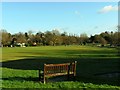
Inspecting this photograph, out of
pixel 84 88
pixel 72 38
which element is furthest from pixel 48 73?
pixel 72 38

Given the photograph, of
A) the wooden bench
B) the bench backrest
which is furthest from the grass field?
the bench backrest

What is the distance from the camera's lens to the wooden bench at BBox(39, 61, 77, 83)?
1772 cm

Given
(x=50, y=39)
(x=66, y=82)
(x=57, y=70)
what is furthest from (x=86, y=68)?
(x=50, y=39)

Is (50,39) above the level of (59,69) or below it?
above

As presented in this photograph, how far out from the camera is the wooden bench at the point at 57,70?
58.1 feet

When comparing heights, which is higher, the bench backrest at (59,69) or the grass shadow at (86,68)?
the bench backrest at (59,69)

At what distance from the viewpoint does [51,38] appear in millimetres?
158000

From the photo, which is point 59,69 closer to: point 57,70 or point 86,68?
point 57,70

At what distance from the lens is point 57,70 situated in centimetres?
1948

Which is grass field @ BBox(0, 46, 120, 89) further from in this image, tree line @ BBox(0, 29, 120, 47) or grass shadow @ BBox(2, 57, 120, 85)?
tree line @ BBox(0, 29, 120, 47)

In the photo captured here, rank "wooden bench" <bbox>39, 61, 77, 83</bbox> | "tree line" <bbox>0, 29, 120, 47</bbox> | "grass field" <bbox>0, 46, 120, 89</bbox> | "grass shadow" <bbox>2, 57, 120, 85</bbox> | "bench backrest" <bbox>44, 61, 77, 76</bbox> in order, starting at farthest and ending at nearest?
1. "tree line" <bbox>0, 29, 120, 47</bbox>
2. "grass shadow" <bbox>2, 57, 120, 85</bbox>
3. "bench backrest" <bbox>44, 61, 77, 76</bbox>
4. "wooden bench" <bbox>39, 61, 77, 83</bbox>
5. "grass field" <bbox>0, 46, 120, 89</bbox>

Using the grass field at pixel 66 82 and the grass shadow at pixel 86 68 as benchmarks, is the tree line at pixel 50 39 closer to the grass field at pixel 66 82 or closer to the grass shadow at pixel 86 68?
the grass field at pixel 66 82

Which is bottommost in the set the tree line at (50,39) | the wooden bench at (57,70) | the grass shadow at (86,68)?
the grass shadow at (86,68)

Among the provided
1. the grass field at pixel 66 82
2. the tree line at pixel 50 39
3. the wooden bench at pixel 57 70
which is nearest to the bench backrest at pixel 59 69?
the wooden bench at pixel 57 70
